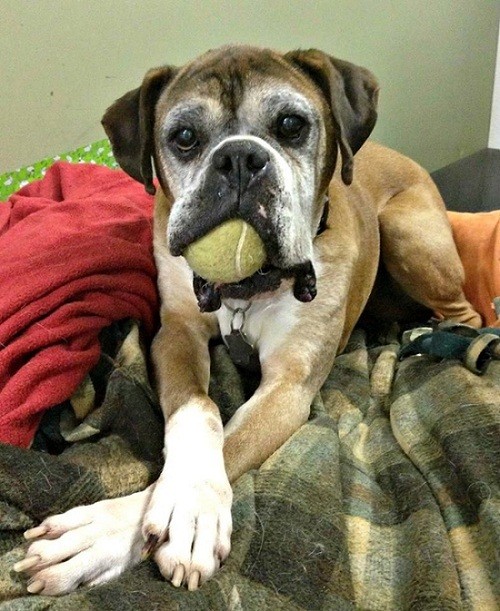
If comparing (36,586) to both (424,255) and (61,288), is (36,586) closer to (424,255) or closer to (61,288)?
(61,288)

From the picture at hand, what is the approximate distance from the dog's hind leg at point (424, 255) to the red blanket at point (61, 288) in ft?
2.49

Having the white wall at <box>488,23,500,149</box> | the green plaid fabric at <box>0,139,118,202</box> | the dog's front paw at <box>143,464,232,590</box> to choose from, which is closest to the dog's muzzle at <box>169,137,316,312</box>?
the dog's front paw at <box>143,464,232,590</box>

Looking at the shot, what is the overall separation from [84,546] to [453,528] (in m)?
0.63

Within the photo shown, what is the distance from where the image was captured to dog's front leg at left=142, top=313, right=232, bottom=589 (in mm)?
1022

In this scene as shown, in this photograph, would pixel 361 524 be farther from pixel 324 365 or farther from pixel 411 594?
pixel 324 365

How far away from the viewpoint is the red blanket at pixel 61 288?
4.22 feet

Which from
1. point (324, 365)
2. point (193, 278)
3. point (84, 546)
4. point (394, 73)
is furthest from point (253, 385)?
point (394, 73)

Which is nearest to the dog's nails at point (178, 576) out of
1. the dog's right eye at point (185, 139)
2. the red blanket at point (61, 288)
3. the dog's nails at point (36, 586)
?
the dog's nails at point (36, 586)

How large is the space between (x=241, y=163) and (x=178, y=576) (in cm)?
72

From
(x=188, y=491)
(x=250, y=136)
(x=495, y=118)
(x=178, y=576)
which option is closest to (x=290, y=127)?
(x=250, y=136)

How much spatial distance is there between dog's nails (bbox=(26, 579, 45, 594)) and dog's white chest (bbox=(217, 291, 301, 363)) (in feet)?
2.46

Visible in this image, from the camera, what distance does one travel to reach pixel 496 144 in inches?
174

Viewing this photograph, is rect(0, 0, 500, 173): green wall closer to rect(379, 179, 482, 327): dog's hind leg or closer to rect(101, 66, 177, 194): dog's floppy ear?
rect(101, 66, 177, 194): dog's floppy ear

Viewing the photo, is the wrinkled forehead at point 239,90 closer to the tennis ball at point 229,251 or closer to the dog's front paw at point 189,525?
the tennis ball at point 229,251
